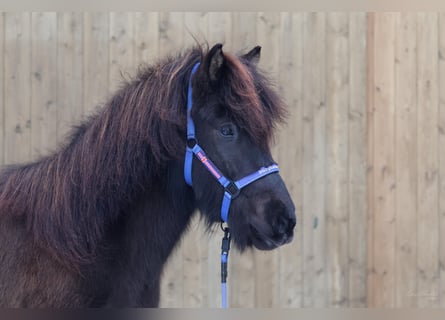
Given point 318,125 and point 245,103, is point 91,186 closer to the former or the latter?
point 245,103

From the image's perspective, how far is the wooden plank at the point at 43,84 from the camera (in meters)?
5.30

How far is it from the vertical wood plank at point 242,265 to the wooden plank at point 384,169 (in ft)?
3.28

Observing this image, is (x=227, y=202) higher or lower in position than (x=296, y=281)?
higher

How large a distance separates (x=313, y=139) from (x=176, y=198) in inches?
111

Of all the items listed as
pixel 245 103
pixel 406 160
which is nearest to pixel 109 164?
pixel 245 103

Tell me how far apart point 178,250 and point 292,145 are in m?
1.24

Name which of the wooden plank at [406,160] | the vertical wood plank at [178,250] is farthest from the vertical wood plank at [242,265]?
the wooden plank at [406,160]

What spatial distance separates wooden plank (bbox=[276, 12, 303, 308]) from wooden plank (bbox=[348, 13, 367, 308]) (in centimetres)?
40

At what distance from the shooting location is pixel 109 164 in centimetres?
266

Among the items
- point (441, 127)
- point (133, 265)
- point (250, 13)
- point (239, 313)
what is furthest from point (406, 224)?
point (133, 265)

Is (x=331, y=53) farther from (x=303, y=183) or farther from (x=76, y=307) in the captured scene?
(x=76, y=307)

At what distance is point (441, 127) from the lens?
5.48 metres

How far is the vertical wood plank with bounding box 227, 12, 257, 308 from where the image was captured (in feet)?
17.4

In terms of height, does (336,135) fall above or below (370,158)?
above
